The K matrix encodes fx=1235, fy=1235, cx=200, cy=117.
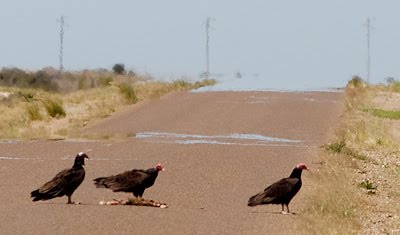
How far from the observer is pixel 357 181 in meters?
18.9

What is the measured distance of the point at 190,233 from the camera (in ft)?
42.0

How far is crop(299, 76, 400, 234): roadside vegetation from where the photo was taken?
46.1 feet

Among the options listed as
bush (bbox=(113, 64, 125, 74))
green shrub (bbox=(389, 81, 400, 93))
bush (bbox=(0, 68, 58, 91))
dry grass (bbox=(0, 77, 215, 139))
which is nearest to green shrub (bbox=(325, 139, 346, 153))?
dry grass (bbox=(0, 77, 215, 139))

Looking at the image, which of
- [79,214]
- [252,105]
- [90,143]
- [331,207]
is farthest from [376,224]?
[252,105]

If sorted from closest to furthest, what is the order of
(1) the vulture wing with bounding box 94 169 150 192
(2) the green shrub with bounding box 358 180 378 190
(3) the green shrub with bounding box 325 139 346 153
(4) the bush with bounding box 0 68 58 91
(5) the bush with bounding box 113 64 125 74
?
(1) the vulture wing with bounding box 94 169 150 192
(2) the green shrub with bounding box 358 180 378 190
(3) the green shrub with bounding box 325 139 346 153
(4) the bush with bounding box 0 68 58 91
(5) the bush with bounding box 113 64 125 74

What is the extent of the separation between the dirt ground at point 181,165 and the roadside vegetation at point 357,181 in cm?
31

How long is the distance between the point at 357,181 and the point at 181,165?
281 cm

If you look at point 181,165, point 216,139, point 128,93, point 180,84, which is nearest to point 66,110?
point 128,93

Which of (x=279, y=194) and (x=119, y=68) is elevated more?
(x=279, y=194)

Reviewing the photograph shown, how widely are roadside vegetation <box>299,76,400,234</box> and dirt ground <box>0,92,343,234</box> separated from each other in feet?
1.02

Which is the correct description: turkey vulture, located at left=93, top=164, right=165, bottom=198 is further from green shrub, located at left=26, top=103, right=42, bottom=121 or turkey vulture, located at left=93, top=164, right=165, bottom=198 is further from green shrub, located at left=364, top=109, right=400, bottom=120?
green shrub, located at left=364, top=109, right=400, bottom=120

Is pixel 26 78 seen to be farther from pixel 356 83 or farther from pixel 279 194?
pixel 279 194

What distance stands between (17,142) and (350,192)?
29.3 ft

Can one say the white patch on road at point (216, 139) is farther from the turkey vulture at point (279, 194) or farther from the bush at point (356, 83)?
the bush at point (356, 83)
